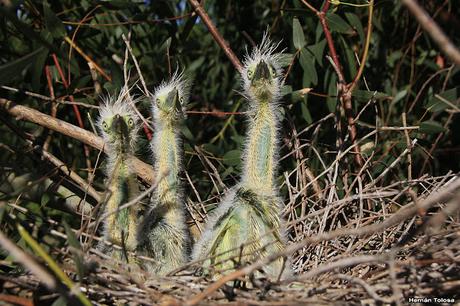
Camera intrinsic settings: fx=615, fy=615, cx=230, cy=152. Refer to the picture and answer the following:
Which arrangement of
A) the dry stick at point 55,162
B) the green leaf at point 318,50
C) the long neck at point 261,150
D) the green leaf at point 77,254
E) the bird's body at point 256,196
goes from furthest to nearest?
1. the green leaf at point 318,50
2. the dry stick at point 55,162
3. the long neck at point 261,150
4. the bird's body at point 256,196
5. the green leaf at point 77,254

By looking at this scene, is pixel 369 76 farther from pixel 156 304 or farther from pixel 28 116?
pixel 156 304

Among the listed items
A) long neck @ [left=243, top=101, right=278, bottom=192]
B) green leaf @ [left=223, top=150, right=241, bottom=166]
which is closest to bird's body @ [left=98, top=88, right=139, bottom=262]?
long neck @ [left=243, top=101, right=278, bottom=192]

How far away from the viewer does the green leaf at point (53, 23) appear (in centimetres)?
167

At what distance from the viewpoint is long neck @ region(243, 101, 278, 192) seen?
1478 millimetres

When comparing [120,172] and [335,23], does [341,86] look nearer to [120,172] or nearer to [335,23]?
[335,23]

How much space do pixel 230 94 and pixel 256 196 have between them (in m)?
1.26

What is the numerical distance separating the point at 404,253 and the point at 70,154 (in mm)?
1433

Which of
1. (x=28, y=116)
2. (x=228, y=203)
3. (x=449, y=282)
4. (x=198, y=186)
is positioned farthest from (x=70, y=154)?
(x=449, y=282)

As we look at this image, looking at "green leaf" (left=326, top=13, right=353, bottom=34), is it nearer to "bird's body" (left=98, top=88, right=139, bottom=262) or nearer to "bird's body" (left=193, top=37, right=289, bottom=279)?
"bird's body" (left=193, top=37, right=289, bottom=279)

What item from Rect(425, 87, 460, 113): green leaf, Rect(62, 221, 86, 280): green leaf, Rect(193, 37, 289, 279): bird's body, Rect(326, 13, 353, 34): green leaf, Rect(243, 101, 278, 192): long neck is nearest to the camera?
Rect(62, 221, 86, 280): green leaf

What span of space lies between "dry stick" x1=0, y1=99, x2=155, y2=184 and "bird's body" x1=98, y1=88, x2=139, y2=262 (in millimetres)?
165

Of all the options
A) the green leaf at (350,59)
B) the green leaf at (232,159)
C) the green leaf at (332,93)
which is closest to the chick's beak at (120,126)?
the green leaf at (232,159)

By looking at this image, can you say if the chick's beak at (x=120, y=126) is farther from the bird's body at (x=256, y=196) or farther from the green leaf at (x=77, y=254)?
the green leaf at (x=77, y=254)

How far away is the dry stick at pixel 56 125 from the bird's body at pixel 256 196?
0.33 m
